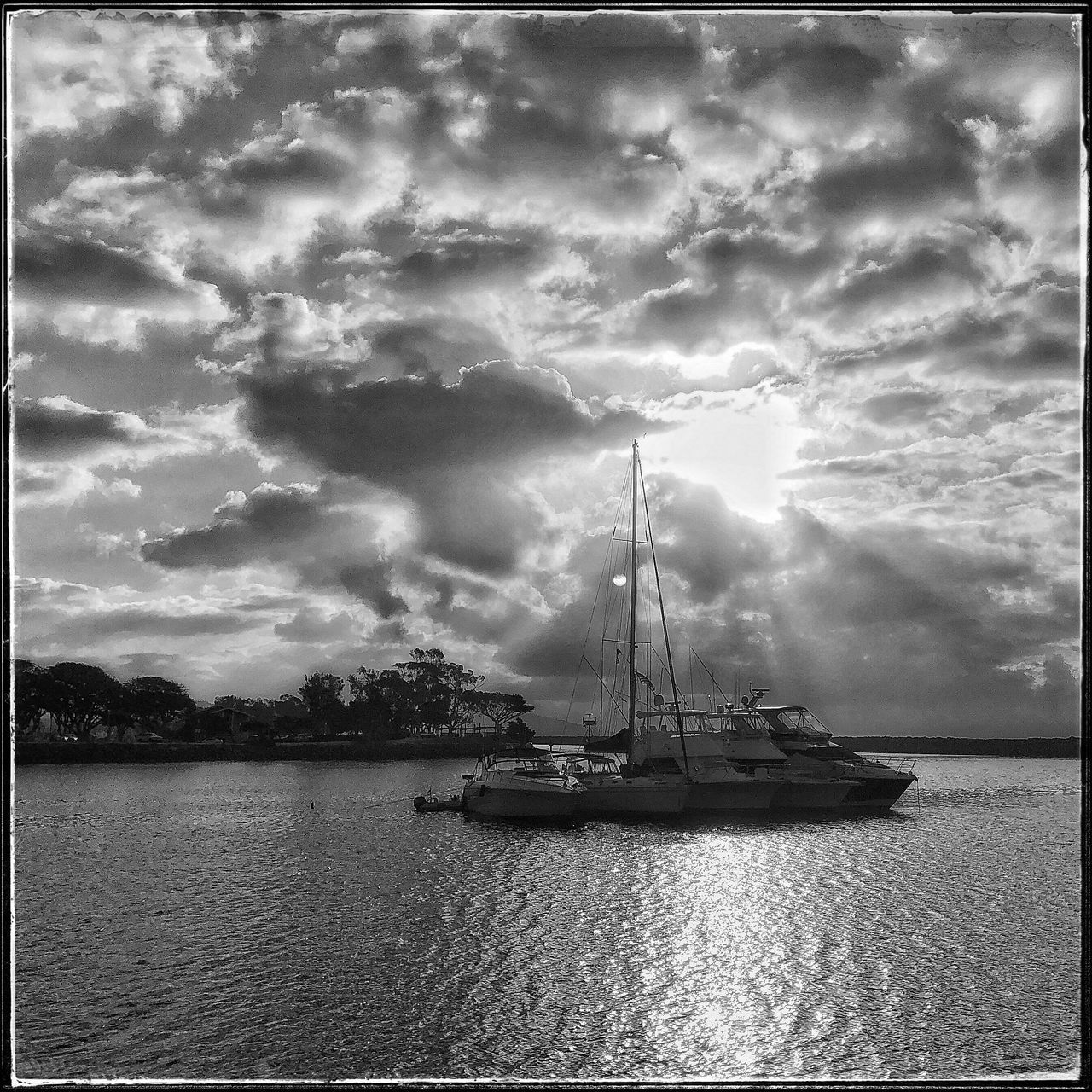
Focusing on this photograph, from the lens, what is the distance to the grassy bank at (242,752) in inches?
4540

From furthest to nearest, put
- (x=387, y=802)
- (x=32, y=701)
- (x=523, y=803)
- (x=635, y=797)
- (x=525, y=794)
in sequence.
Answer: (x=32, y=701) < (x=387, y=802) < (x=523, y=803) < (x=525, y=794) < (x=635, y=797)

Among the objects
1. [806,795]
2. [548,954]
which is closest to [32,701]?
[806,795]

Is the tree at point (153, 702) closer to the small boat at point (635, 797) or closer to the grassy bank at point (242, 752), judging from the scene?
the grassy bank at point (242, 752)

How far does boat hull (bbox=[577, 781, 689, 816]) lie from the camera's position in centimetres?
4497

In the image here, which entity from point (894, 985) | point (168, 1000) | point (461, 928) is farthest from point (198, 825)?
point (894, 985)

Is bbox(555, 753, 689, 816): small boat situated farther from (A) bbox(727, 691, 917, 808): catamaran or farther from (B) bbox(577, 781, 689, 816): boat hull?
(A) bbox(727, 691, 917, 808): catamaran

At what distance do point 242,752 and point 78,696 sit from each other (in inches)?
903

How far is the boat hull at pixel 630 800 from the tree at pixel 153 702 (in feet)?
324

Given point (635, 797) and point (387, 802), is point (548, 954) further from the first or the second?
point (387, 802)

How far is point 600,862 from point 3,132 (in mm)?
33987

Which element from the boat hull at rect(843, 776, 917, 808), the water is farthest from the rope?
the boat hull at rect(843, 776, 917, 808)

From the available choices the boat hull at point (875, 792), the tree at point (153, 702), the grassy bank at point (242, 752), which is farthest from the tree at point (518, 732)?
the boat hull at point (875, 792)

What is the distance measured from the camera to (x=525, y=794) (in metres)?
45.7

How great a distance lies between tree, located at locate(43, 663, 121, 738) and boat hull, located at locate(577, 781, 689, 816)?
9455 cm
